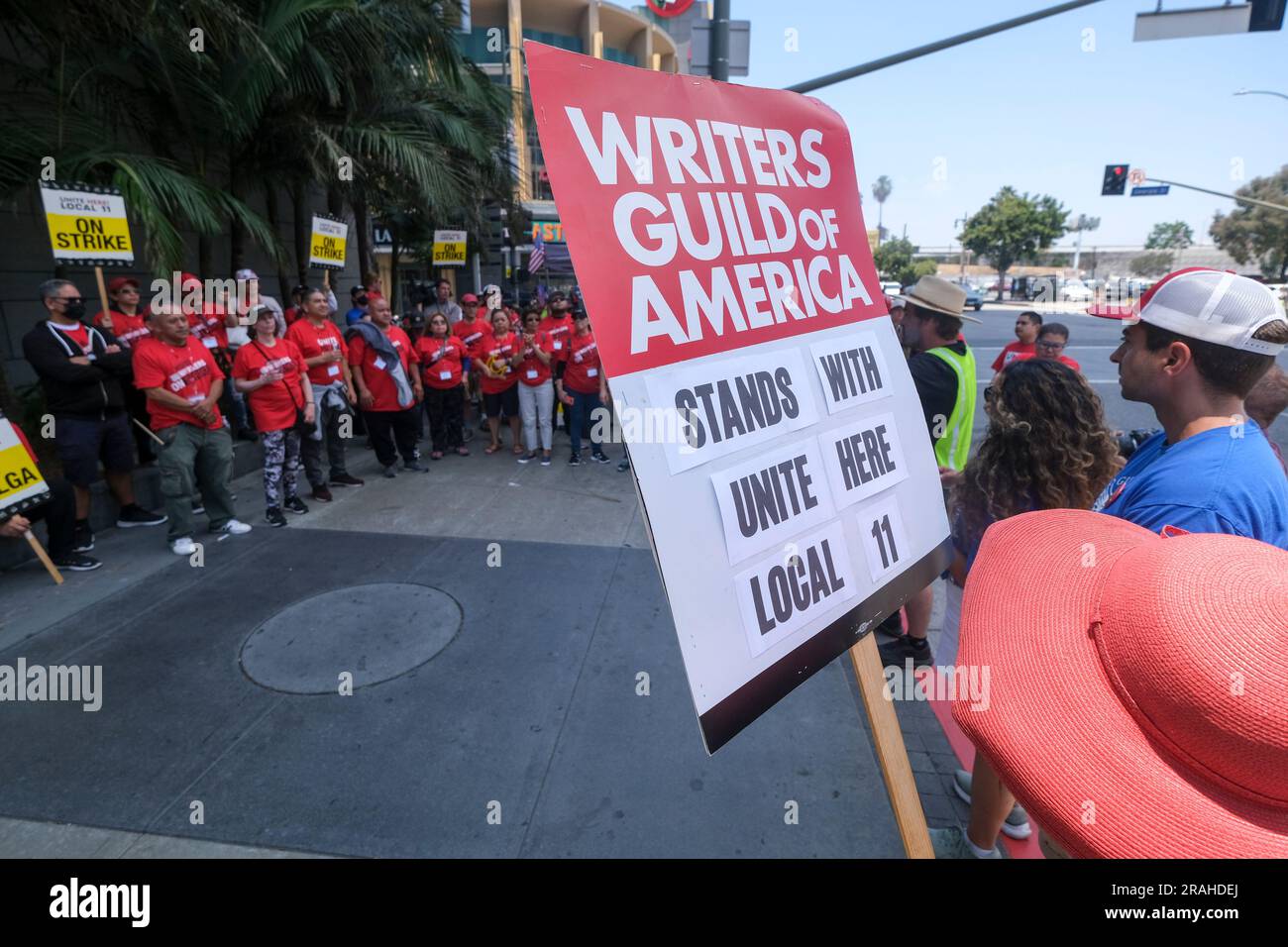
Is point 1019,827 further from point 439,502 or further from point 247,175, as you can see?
point 247,175

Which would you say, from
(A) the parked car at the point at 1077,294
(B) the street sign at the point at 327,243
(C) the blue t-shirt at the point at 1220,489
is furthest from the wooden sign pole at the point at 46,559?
(A) the parked car at the point at 1077,294

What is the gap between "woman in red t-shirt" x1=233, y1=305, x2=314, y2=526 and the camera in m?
5.59

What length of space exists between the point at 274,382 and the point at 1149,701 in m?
6.31

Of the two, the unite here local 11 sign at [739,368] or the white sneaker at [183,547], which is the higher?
the unite here local 11 sign at [739,368]

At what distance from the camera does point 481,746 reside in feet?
10.1

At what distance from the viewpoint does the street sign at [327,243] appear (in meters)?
7.46

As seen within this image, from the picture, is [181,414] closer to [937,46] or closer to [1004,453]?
[1004,453]

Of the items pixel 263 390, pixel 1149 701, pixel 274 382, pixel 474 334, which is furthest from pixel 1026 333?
pixel 263 390

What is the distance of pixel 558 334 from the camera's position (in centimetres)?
762

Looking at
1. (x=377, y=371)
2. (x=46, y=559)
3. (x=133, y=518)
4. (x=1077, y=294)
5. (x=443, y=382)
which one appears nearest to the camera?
(x=46, y=559)

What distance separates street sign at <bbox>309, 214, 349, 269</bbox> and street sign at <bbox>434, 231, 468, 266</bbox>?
2.88 m

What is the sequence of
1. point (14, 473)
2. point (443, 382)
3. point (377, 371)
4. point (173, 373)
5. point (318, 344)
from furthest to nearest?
point (443, 382) < point (377, 371) < point (318, 344) < point (173, 373) < point (14, 473)

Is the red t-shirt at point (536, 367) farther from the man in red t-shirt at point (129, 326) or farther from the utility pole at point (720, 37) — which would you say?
the man in red t-shirt at point (129, 326)

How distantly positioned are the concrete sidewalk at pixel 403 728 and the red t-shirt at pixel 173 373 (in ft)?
3.58
